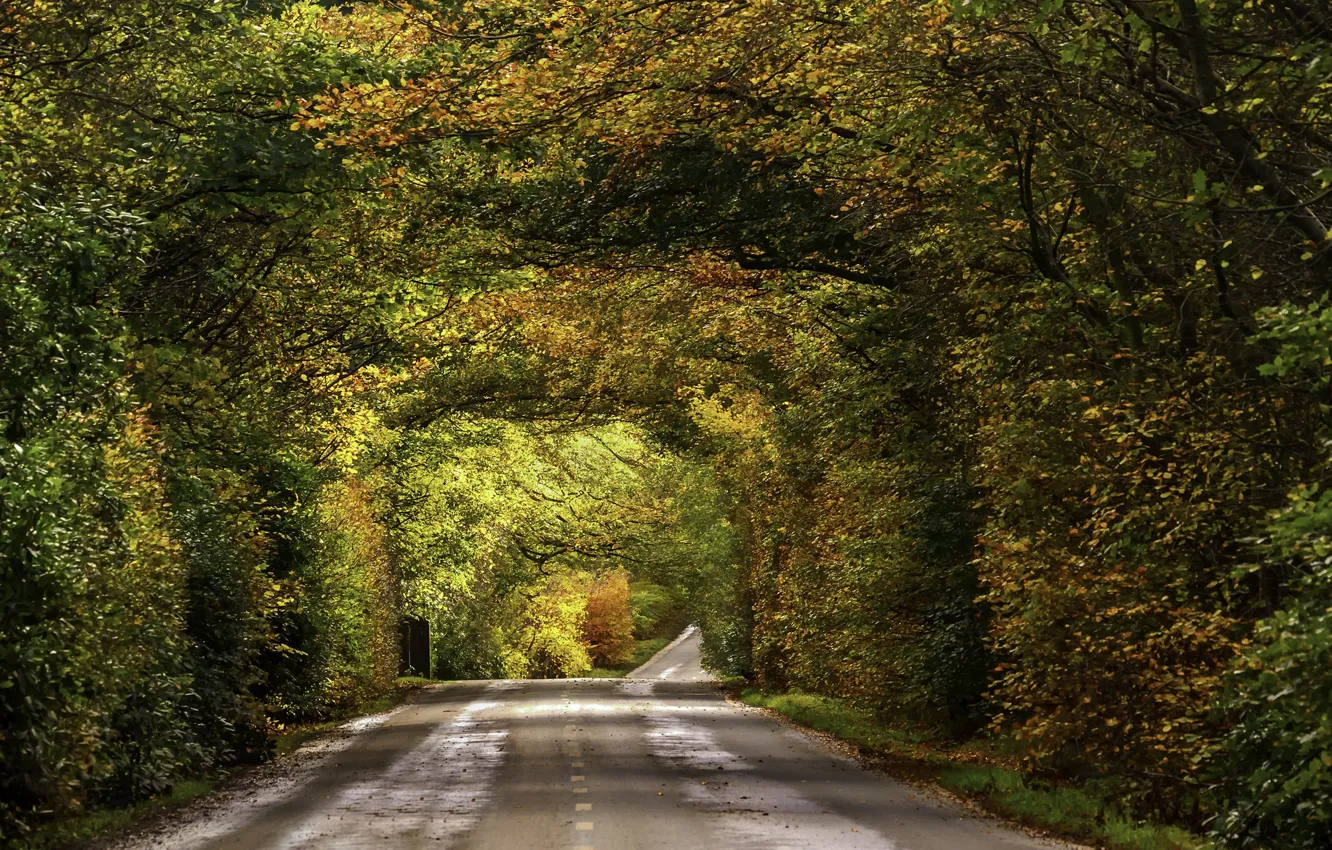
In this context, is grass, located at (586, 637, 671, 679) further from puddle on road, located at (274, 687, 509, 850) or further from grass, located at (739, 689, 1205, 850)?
puddle on road, located at (274, 687, 509, 850)

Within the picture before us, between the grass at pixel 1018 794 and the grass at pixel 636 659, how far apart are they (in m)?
44.6

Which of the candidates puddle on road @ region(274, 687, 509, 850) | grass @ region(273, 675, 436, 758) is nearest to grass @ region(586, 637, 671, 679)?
grass @ region(273, 675, 436, 758)

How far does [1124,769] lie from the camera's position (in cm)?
1373

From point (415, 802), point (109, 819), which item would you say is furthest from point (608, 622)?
point (109, 819)

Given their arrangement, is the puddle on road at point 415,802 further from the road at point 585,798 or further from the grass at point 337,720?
the grass at point 337,720

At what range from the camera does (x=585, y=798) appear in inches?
646

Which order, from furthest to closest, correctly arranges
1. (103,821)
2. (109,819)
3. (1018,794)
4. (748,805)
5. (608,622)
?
(608,622) → (1018,794) → (748,805) → (109,819) → (103,821)

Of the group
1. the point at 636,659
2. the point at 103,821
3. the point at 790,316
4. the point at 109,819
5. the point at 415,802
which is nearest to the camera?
the point at 103,821

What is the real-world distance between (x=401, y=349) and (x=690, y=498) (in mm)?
16059

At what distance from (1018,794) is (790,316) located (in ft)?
39.4

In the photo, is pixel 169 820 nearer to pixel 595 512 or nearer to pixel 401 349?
pixel 401 349

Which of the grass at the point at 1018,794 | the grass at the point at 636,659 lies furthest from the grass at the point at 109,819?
the grass at the point at 636,659

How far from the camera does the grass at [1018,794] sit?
42.8 feet

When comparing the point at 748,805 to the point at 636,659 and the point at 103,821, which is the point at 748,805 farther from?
the point at 636,659
